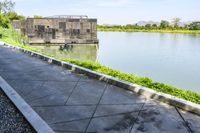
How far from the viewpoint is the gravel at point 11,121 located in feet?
18.4

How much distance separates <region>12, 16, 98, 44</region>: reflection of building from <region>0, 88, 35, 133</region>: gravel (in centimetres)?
4092

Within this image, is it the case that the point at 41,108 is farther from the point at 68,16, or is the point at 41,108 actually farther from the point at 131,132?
the point at 68,16

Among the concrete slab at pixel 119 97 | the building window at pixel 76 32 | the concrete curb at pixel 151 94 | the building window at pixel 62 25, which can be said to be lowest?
the concrete slab at pixel 119 97

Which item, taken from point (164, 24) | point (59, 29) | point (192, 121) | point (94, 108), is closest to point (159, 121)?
point (192, 121)

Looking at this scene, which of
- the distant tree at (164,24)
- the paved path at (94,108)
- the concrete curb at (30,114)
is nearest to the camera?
the concrete curb at (30,114)

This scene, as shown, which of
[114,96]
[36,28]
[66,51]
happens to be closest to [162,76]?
[114,96]

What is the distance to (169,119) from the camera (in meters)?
6.25

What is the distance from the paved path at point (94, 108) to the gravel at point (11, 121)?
54cm

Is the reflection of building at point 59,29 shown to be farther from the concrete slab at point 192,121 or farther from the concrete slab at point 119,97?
the concrete slab at point 192,121

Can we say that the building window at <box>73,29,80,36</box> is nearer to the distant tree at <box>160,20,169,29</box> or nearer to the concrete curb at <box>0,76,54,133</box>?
the concrete curb at <box>0,76,54,133</box>

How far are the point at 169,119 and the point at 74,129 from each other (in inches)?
92.1

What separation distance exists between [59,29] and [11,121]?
42.3 metres

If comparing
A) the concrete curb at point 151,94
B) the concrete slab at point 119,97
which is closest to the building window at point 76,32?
the concrete curb at point 151,94

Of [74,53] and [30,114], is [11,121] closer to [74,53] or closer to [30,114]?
[30,114]
